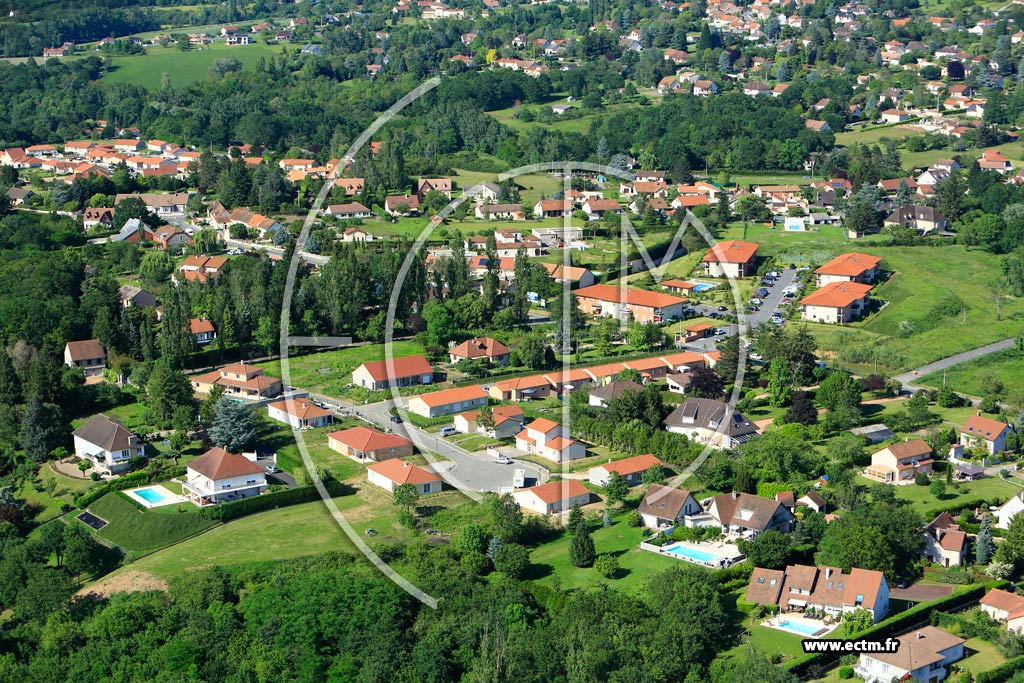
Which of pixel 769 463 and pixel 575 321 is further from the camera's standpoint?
pixel 575 321

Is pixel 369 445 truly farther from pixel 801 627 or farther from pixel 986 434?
pixel 986 434

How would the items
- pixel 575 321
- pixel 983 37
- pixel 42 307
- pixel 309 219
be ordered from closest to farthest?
1. pixel 42 307
2. pixel 575 321
3. pixel 309 219
4. pixel 983 37

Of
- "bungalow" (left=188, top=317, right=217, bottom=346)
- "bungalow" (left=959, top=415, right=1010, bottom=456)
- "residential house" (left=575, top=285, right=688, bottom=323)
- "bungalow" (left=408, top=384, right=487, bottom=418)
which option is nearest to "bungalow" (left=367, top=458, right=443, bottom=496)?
"bungalow" (left=408, top=384, right=487, bottom=418)

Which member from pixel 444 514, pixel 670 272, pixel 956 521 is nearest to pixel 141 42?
pixel 670 272

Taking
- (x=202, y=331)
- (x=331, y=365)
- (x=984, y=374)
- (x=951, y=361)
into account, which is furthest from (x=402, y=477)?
(x=951, y=361)

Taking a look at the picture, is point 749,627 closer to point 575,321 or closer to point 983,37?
point 575,321

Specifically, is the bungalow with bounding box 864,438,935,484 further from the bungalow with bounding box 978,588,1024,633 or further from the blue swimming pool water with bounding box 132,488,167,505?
the blue swimming pool water with bounding box 132,488,167,505
